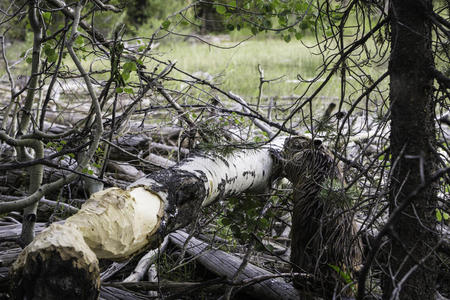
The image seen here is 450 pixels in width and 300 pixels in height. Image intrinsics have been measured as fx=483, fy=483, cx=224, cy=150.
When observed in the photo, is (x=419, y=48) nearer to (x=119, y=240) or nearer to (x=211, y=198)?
(x=211, y=198)

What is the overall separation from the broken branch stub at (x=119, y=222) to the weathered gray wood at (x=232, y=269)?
494mm

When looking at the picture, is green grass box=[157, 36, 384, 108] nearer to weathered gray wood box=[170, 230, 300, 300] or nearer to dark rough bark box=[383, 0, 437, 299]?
weathered gray wood box=[170, 230, 300, 300]

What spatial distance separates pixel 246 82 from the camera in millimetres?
9539

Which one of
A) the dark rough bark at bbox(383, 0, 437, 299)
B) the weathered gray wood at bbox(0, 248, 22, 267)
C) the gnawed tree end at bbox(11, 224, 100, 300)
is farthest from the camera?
the weathered gray wood at bbox(0, 248, 22, 267)

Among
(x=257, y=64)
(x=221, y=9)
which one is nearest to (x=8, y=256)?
(x=221, y=9)

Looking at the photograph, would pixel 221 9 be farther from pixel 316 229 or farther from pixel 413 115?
pixel 413 115

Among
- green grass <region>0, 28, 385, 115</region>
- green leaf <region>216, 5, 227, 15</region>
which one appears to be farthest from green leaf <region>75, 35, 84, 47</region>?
green grass <region>0, 28, 385, 115</region>

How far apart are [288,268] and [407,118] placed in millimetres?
1706

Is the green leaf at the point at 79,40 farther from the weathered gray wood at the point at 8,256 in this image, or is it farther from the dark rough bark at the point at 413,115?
the dark rough bark at the point at 413,115

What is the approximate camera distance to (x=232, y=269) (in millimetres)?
2906

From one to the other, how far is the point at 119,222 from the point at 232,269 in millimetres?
1218

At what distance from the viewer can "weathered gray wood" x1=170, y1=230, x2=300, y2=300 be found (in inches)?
106

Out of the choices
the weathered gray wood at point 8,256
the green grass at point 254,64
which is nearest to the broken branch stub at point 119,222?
the weathered gray wood at point 8,256

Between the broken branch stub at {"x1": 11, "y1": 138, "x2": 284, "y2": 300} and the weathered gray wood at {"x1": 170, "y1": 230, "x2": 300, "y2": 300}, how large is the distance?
19.5 inches
